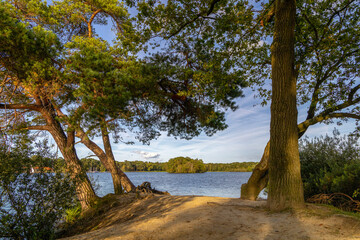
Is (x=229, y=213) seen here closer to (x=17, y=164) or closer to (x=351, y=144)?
(x=17, y=164)

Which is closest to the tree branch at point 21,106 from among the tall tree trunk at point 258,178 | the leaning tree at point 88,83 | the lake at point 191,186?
the leaning tree at point 88,83

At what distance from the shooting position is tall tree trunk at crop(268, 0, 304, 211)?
171 inches

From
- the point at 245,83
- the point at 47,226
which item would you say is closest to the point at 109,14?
the point at 245,83

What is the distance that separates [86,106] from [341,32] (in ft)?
29.3

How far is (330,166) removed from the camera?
23.9 ft

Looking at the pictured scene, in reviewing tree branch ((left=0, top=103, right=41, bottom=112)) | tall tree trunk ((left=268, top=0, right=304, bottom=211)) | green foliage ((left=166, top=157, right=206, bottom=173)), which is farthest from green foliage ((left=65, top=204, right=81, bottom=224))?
green foliage ((left=166, top=157, right=206, bottom=173))

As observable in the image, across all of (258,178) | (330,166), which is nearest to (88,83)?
(258,178)

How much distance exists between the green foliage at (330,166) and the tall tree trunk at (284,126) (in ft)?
9.15

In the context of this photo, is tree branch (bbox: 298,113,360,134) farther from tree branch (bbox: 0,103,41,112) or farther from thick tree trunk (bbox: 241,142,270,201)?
tree branch (bbox: 0,103,41,112)

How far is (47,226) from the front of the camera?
4.55 meters

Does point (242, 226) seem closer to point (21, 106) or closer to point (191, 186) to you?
point (21, 106)

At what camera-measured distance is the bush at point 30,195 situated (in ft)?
13.3

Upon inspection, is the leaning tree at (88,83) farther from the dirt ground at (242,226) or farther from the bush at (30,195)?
the dirt ground at (242,226)

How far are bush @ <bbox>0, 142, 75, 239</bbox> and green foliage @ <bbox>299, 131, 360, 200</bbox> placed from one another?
7645 millimetres
